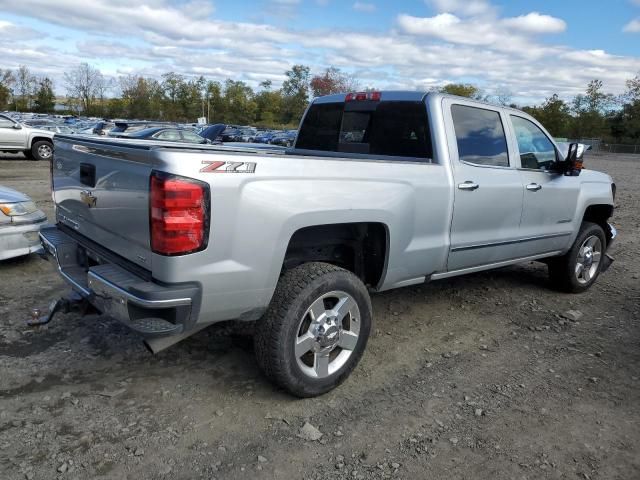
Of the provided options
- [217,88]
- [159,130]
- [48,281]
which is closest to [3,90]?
[217,88]

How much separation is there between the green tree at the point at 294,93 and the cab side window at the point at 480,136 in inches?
3426

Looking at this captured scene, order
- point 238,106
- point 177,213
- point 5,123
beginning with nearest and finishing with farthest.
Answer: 1. point 177,213
2. point 5,123
3. point 238,106

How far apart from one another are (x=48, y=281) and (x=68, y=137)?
2274mm

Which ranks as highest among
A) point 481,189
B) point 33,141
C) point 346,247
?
point 481,189

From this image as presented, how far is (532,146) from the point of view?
5.04m

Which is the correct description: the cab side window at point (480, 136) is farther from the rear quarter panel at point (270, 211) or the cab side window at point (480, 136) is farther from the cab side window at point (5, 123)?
the cab side window at point (5, 123)

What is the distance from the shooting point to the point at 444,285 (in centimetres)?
586

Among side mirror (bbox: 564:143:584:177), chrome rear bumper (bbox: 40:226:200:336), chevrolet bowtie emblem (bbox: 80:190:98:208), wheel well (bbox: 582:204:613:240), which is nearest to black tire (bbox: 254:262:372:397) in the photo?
chrome rear bumper (bbox: 40:226:200:336)

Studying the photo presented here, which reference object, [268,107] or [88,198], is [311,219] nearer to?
[88,198]

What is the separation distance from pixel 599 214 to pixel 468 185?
2.71m

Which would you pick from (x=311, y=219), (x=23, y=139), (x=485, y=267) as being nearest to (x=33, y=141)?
(x=23, y=139)

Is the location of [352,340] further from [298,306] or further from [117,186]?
[117,186]

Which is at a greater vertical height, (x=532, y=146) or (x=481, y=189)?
(x=532, y=146)

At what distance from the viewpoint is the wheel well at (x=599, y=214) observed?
5906 mm
